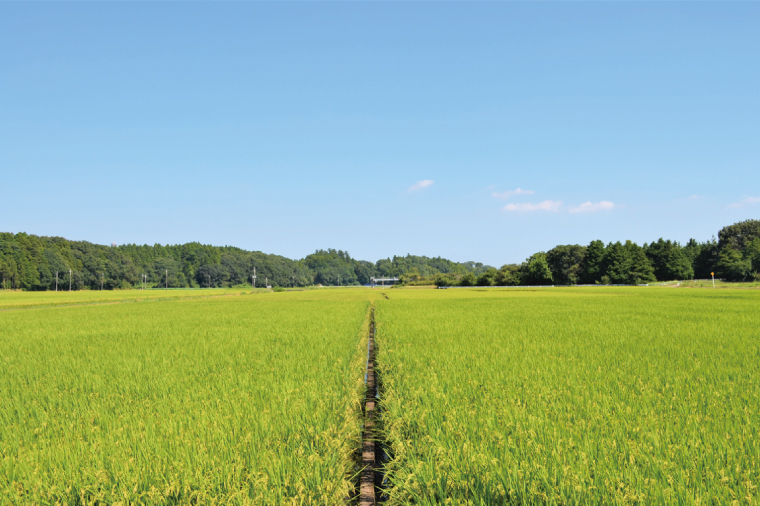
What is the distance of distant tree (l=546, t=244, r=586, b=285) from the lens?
102938 millimetres

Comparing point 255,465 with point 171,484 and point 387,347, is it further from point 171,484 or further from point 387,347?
point 387,347

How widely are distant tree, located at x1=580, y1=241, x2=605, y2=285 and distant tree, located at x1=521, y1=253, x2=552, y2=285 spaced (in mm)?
8923

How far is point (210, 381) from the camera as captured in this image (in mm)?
6773

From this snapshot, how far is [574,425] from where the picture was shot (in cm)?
420

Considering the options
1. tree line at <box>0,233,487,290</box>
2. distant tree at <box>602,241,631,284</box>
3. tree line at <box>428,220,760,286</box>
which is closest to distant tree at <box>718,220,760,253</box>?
tree line at <box>428,220,760,286</box>

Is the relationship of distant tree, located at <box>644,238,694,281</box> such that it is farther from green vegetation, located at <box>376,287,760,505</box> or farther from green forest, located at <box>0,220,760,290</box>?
green vegetation, located at <box>376,287,760,505</box>

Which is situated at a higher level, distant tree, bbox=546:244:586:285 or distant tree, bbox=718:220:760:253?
distant tree, bbox=718:220:760:253

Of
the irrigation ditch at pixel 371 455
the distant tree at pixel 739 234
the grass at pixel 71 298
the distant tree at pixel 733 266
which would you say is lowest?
the grass at pixel 71 298

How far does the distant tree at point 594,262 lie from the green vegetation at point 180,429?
101 meters

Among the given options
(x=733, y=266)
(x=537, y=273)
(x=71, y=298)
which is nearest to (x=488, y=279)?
(x=537, y=273)

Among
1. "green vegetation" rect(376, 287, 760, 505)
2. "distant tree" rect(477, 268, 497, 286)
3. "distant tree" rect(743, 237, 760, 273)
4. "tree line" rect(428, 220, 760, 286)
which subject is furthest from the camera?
"distant tree" rect(477, 268, 497, 286)

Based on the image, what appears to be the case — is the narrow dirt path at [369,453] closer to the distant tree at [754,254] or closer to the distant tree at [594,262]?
the distant tree at [594,262]

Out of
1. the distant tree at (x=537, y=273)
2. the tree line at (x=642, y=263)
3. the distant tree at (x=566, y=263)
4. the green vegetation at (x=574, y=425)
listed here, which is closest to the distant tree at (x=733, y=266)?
the tree line at (x=642, y=263)

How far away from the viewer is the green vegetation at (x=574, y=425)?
2967 millimetres
